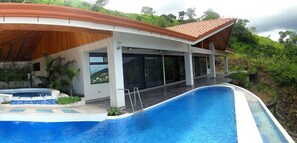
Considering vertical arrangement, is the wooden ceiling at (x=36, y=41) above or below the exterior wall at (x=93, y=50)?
above

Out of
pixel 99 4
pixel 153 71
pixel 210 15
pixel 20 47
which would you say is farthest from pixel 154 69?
pixel 210 15

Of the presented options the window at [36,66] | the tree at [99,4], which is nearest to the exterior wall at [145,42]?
the window at [36,66]

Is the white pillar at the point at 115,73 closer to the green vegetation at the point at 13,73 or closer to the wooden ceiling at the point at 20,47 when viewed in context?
the wooden ceiling at the point at 20,47

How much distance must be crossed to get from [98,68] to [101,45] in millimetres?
3242

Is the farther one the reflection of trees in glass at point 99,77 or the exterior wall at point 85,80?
the reflection of trees in glass at point 99,77

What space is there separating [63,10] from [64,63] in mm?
8635

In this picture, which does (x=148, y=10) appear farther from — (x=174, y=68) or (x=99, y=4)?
(x=174, y=68)

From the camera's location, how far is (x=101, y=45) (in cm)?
1074

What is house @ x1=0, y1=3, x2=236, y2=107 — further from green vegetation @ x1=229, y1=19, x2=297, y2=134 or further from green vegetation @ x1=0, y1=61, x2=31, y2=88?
green vegetation @ x1=229, y1=19, x2=297, y2=134

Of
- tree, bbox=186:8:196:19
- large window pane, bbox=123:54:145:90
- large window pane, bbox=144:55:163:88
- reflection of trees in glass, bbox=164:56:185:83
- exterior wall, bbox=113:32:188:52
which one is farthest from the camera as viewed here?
tree, bbox=186:8:196:19

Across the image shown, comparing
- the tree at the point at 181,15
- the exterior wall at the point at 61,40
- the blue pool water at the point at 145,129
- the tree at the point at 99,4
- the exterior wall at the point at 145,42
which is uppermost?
the tree at the point at 181,15

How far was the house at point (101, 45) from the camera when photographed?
7234mm

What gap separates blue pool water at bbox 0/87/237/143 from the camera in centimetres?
596

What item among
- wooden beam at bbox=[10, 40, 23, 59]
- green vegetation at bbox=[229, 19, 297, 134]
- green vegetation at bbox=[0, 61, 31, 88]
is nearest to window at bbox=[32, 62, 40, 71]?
green vegetation at bbox=[0, 61, 31, 88]
